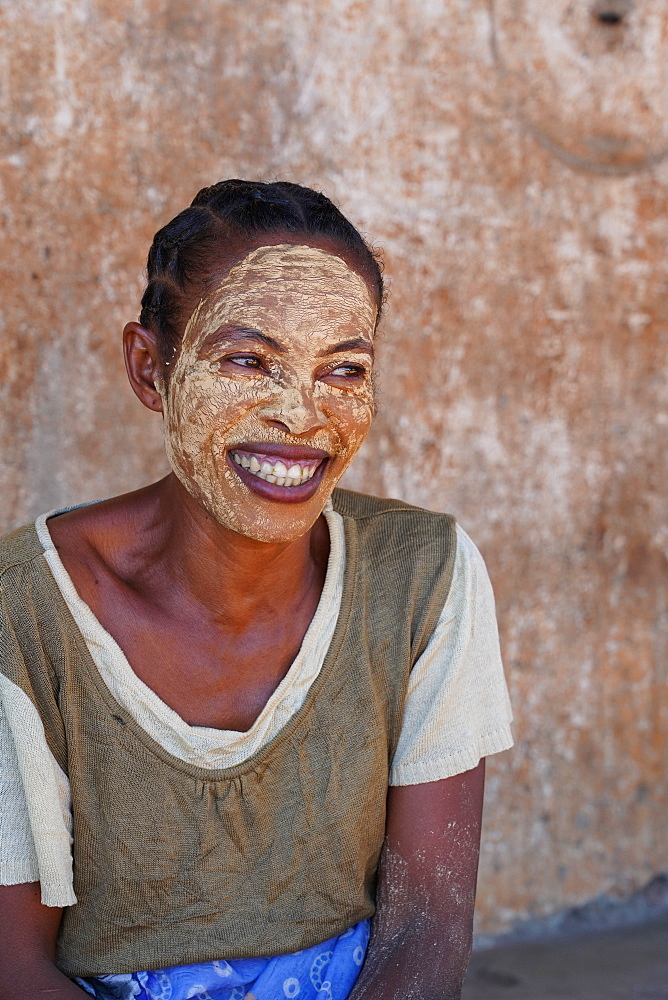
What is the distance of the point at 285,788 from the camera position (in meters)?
1.76

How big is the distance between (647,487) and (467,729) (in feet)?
4.59

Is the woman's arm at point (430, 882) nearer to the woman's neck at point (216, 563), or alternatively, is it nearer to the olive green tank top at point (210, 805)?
the olive green tank top at point (210, 805)

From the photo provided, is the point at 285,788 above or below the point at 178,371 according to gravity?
below

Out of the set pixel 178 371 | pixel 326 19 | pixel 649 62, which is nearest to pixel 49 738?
pixel 178 371

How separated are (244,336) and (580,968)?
6.43 feet

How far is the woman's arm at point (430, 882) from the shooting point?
5.76ft

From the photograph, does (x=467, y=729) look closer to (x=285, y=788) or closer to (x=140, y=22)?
(x=285, y=788)

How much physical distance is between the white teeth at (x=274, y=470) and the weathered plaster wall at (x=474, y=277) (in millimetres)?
1033

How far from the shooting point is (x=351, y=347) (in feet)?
5.60

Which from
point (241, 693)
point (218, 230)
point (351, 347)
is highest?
point (218, 230)

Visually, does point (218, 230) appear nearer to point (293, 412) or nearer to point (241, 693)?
point (293, 412)

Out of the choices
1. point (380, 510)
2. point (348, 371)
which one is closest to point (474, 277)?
point (380, 510)

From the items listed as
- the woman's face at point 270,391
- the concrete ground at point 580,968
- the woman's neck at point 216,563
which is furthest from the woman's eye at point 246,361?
the concrete ground at point 580,968

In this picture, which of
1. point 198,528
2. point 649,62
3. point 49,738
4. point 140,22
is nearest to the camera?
point 49,738
